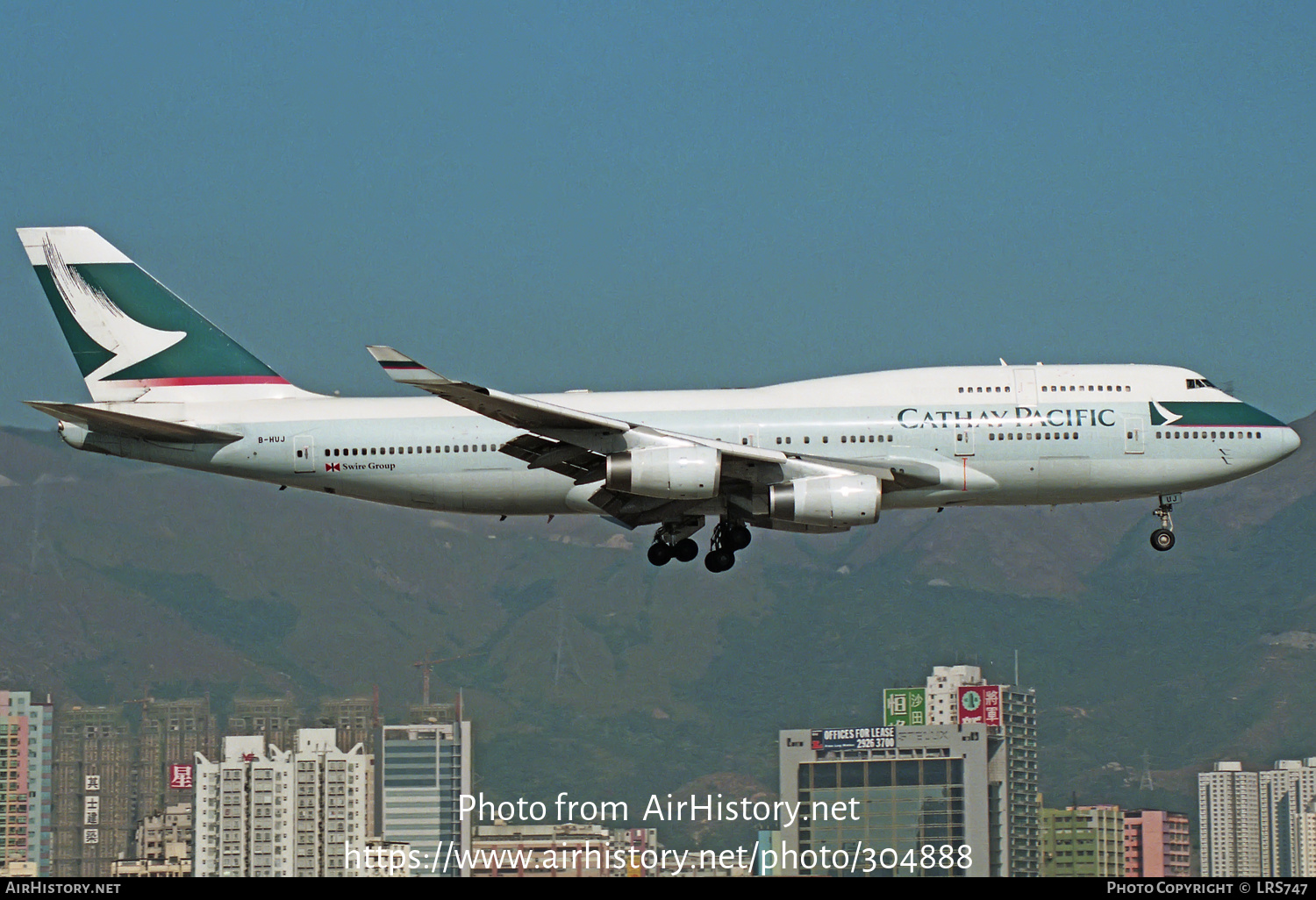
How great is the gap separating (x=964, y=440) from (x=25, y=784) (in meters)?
132

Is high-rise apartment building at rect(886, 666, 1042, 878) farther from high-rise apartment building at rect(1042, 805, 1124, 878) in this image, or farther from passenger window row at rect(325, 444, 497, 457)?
passenger window row at rect(325, 444, 497, 457)

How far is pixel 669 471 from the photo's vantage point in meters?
39.5

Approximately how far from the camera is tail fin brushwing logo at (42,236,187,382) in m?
47.0

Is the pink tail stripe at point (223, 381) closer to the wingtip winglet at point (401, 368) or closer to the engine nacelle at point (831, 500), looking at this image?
the wingtip winglet at point (401, 368)

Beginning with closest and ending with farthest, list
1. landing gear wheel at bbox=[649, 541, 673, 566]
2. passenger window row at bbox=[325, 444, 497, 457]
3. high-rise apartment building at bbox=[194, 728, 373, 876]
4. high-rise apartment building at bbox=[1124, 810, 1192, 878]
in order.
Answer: passenger window row at bbox=[325, 444, 497, 457] < landing gear wheel at bbox=[649, 541, 673, 566] < high-rise apartment building at bbox=[194, 728, 373, 876] < high-rise apartment building at bbox=[1124, 810, 1192, 878]

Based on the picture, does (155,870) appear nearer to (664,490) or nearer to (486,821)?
(486,821)

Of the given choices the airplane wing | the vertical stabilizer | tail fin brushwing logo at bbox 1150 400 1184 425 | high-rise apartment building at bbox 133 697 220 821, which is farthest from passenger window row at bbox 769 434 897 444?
high-rise apartment building at bbox 133 697 220 821

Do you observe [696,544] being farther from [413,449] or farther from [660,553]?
[413,449]

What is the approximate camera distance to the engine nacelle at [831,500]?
39.5 metres

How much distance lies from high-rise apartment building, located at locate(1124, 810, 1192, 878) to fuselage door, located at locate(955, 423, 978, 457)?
11808cm

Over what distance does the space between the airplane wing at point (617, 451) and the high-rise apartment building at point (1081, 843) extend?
368ft

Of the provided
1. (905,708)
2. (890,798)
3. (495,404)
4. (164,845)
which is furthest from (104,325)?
(905,708)

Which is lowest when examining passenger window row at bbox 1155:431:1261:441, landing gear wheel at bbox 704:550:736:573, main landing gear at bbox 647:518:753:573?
landing gear wheel at bbox 704:550:736:573
